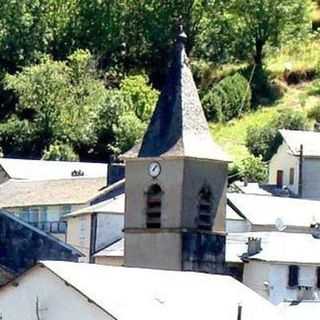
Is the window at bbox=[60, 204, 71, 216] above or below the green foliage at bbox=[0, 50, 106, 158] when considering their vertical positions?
below

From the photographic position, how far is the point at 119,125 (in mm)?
112875

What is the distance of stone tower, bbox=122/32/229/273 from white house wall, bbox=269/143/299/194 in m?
36.9

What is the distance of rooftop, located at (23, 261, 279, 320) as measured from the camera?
160 feet

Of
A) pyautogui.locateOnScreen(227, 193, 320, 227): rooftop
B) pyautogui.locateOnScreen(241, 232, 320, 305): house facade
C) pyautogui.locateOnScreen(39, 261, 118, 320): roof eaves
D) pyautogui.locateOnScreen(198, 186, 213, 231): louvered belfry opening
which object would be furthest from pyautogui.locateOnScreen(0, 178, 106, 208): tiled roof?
pyautogui.locateOnScreen(39, 261, 118, 320): roof eaves

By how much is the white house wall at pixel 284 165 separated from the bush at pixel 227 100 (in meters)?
14.3

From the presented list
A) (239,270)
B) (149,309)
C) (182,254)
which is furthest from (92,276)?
(239,270)

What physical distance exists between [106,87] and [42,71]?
8.44 metres

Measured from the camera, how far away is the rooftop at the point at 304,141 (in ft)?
325

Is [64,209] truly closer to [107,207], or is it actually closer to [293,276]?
[107,207]

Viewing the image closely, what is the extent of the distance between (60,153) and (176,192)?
1977 inches

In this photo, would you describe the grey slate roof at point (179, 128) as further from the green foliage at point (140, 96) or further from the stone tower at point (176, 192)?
the green foliage at point (140, 96)

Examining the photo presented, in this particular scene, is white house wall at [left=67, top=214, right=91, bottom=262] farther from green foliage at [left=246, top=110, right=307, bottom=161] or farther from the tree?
the tree

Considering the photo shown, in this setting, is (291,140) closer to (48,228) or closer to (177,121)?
(48,228)

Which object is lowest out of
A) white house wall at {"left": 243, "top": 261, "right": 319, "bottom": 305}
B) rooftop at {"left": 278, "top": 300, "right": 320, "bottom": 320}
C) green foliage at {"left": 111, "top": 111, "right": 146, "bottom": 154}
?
white house wall at {"left": 243, "top": 261, "right": 319, "bottom": 305}
